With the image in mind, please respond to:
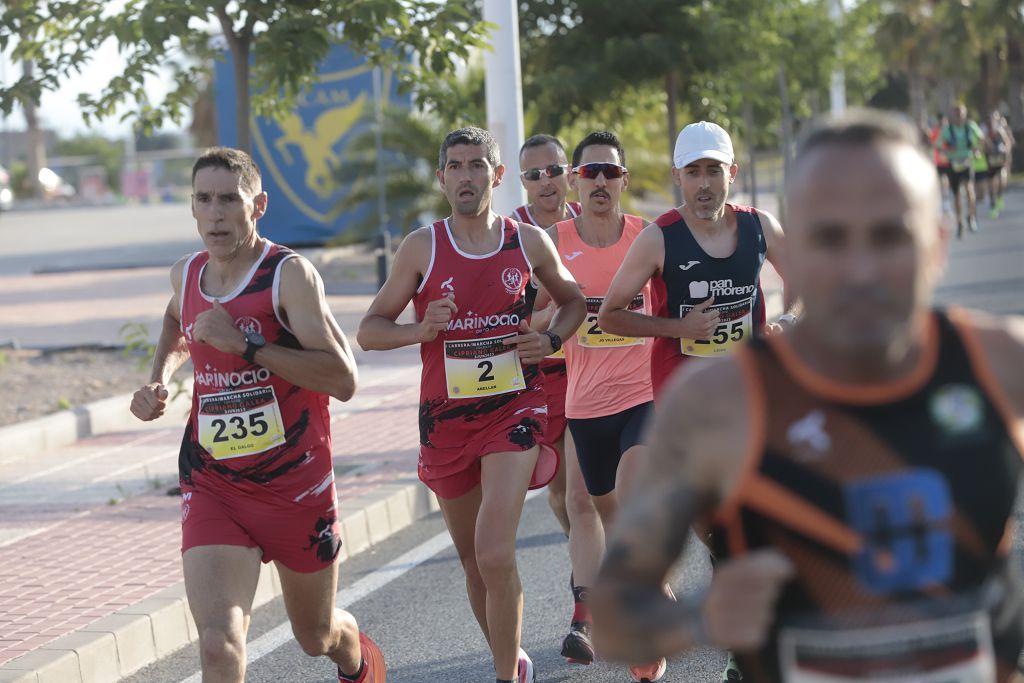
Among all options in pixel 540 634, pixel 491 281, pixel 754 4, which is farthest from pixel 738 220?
pixel 754 4

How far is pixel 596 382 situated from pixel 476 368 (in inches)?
36.7

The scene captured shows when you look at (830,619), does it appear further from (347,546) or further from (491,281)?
(347,546)

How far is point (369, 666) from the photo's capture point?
5.43m

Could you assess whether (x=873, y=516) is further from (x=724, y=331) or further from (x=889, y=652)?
(x=724, y=331)

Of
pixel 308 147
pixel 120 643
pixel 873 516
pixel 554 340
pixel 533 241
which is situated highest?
pixel 308 147

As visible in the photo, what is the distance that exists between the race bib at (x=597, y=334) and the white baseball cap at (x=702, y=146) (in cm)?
84

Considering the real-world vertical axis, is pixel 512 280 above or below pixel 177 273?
below

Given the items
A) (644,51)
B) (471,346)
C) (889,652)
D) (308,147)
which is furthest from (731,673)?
(308,147)

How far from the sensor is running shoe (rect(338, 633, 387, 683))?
5.40 metres

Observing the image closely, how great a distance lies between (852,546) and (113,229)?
4476 cm

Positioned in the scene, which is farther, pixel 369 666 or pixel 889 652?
pixel 369 666

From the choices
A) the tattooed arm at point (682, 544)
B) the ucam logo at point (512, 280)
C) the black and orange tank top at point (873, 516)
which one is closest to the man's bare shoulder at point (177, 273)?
the ucam logo at point (512, 280)

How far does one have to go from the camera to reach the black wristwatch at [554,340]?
589cm

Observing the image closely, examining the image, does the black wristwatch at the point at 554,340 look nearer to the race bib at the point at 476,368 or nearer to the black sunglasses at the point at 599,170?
the race bib at the point at 476,368
